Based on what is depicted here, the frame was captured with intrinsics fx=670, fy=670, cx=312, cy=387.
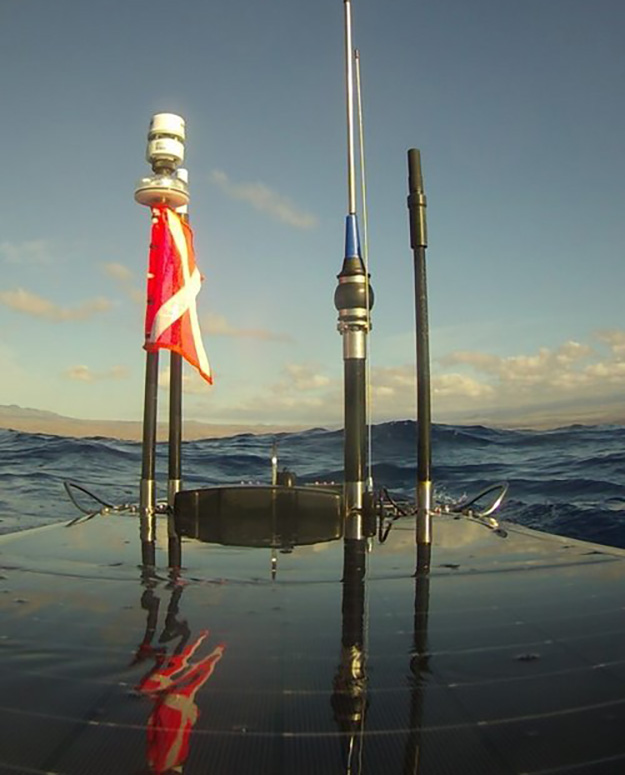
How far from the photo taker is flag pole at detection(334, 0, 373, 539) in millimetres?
5691

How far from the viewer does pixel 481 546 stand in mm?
6141

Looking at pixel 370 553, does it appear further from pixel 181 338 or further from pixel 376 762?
pixel 376 762

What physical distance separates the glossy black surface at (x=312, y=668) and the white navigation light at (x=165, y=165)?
3646 millimetres

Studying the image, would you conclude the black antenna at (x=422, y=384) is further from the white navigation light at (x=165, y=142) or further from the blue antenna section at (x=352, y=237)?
the white navigation light at (x=165, y=142)

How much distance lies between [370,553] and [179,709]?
11.4 feet

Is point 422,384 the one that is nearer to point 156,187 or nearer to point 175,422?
point 175,422

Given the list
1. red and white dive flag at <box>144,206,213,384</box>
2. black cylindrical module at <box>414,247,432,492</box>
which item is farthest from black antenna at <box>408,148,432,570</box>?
red and white dive flag at <box>144,206,213,384</box>

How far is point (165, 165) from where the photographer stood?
22.4ft

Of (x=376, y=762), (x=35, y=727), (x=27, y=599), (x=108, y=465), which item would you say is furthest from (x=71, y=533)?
(x=108, y=465)

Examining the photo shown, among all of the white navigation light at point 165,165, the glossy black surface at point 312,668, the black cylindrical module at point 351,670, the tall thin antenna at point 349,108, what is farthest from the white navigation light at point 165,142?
the black cylindrical module at point 351,670

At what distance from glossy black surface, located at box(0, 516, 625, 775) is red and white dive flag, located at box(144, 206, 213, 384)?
2.37 metres

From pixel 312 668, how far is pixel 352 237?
13.0 feet

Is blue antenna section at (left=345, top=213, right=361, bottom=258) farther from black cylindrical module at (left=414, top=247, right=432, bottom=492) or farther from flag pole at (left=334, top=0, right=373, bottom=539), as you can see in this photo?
black cylindrical module at (left=414, top=247, right=432, bottom=492)

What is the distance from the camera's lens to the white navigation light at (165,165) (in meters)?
6.74
